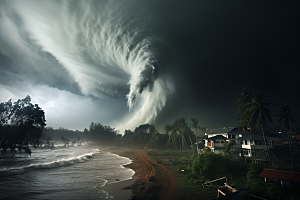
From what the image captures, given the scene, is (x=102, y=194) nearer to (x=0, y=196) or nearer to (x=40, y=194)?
(x=40, y=194)

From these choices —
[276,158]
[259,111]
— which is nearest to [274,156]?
[276,158]

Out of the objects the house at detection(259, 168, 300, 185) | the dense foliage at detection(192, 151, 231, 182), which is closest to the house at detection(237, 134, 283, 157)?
the dense foliage at detection(192, 151, 231, 182)

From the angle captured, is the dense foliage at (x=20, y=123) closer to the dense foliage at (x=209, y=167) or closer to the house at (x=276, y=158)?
the dense foliage at (x=209, y=167)

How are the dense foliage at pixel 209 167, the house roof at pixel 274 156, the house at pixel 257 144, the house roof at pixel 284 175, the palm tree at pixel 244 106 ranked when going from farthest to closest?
the house at pixel 257 144
the palm tree at pixel 244 106
the house roof at pixel 274 156
the dense foliage at pixel 209 167
the house roof at pixel 284 175

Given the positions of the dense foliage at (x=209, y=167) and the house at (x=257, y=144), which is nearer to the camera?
the dense foliage at (x=209, y=167)

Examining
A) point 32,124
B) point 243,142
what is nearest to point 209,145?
point 243,142

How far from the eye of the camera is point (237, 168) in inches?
1080

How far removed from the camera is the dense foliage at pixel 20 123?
4319 centimetres

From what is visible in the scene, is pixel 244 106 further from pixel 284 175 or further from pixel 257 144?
pixel 284 175

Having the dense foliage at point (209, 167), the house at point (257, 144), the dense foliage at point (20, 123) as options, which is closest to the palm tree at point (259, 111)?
the house at point (257, 144)

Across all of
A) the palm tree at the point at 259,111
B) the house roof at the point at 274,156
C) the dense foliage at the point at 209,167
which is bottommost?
the dense foliage at the point at 209,167

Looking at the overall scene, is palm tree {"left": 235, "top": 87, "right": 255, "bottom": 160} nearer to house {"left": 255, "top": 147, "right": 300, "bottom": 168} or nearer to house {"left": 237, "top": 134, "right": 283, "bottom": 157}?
house {"left": 237, "top": 134, "right": 283, "bottom": 157}

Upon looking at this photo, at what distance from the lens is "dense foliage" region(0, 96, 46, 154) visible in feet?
142

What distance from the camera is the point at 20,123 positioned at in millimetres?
43969
